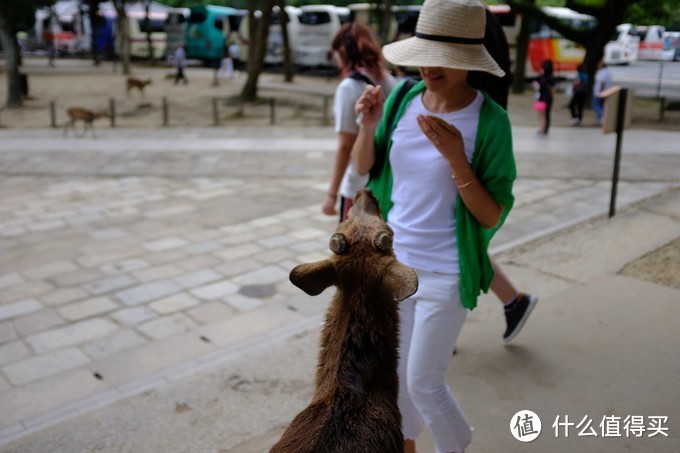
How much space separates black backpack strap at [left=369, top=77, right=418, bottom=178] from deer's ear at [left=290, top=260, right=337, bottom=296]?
2.98 ft

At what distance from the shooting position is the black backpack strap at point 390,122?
9.37ft

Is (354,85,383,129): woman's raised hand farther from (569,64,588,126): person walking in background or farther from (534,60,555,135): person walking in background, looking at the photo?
(569,64,588,126): person walking in background

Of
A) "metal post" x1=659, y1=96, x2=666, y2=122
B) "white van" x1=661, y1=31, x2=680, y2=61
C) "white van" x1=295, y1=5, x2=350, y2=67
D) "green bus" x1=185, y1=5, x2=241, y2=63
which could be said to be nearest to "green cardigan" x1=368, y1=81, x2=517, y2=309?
"white van" x1=661, y1=31, x2=680, y2=61

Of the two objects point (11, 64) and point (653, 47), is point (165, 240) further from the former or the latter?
point (11, 64)

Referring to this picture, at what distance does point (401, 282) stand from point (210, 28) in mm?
36064

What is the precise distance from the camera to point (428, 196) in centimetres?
269

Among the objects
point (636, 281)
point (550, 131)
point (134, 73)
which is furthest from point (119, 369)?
point (134, 73)

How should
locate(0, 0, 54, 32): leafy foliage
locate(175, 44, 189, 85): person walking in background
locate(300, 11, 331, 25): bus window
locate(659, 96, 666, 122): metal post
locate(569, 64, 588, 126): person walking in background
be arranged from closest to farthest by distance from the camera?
locate(659, 96, 666, 122): metal post < locate(569, 64, 588, 126): person walking in background < locate(0, 0, 54, 32): leafy foliage < locate(175, 44, 189, 85): person walking in background < locate(300, 11, 331, 25): bus window

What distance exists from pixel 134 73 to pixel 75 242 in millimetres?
27200

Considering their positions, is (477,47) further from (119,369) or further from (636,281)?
(636,281)

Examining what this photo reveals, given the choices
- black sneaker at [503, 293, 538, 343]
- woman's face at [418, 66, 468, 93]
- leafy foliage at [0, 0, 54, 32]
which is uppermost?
leafy foliage at [0, 0, 54, 32]

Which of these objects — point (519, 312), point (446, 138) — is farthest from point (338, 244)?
point (519, 312)

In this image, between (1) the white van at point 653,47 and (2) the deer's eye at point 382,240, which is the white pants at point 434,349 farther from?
A: (1) the white van at point 653,47

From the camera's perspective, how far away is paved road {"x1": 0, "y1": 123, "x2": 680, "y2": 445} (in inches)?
175
